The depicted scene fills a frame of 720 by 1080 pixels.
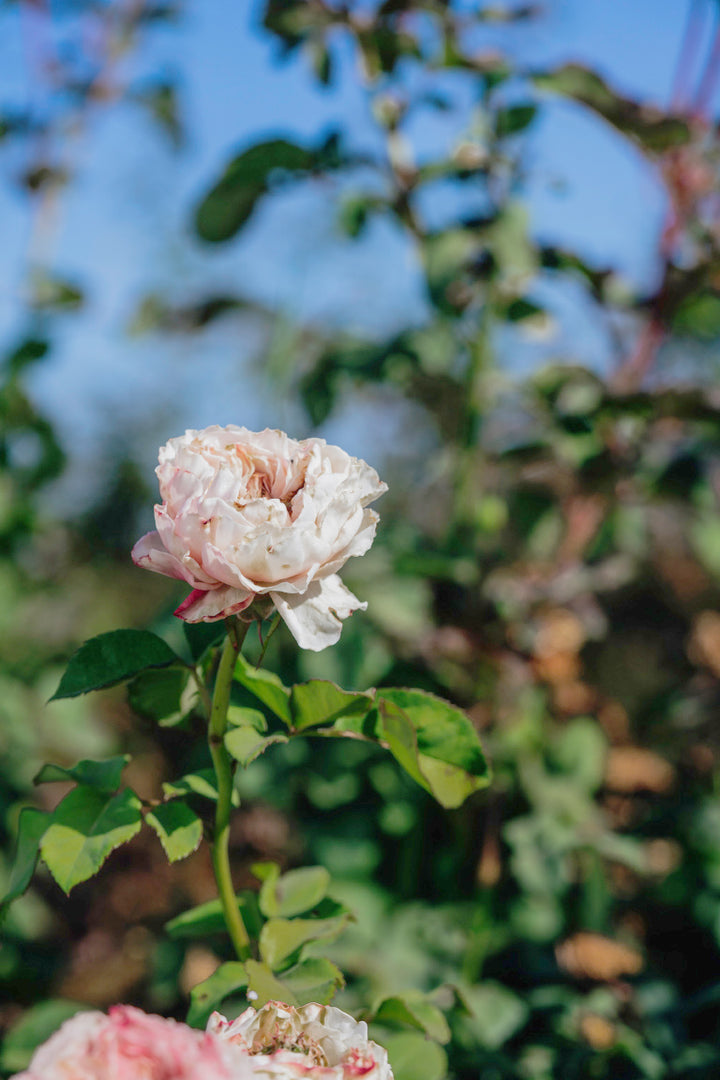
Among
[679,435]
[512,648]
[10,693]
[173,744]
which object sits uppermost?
[679,435]

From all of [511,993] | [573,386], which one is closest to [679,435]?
[573,386]

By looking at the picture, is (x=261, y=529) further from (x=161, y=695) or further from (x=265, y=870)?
(x=265, y=870)

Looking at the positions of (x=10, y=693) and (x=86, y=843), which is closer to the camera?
(x=86, y=843)

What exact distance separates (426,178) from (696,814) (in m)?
0.91

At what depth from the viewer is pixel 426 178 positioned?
3.34ft

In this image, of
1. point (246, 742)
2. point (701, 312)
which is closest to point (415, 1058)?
point (246, 742)

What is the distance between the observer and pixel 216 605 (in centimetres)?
42

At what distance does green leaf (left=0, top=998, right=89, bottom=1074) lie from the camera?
0.74 metres

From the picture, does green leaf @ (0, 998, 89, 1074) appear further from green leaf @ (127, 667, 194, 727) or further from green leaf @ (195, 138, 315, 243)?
green leaf @ (195, 138, 315, 243)

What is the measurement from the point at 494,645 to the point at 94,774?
64 centimetres

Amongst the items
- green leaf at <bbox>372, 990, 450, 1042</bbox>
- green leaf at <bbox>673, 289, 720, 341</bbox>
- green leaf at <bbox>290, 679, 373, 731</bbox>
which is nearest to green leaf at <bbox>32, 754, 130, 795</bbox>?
green leaf at <bbox>290, 679, 373, 731</bbox>

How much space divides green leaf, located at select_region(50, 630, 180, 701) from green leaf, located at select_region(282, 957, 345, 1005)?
0.66ft

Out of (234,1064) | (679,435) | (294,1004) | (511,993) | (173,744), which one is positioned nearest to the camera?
(234,1064)

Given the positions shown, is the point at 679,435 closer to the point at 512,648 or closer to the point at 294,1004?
the point at 512,648
